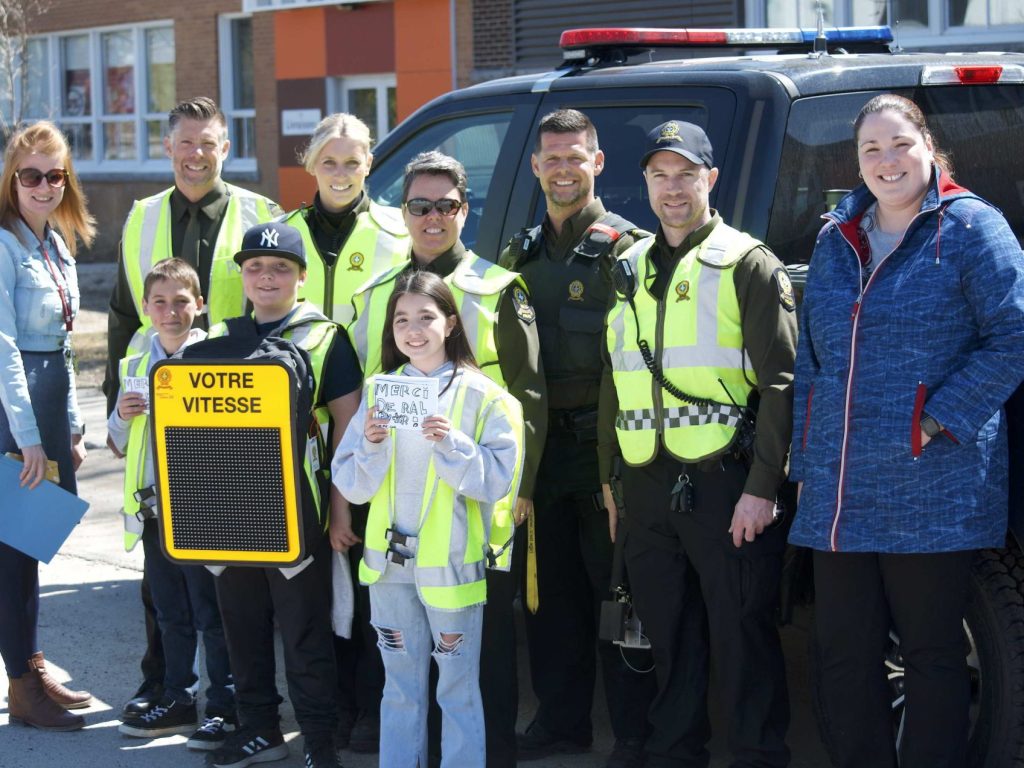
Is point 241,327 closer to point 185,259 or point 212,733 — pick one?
point 185,259

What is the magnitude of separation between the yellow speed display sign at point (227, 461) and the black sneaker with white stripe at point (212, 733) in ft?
2.46

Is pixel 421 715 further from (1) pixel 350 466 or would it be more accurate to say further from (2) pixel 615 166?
(2) pixel 615 166

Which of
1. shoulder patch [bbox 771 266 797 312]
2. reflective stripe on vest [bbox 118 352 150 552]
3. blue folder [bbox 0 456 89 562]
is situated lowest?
blue folder [bbox 0 456 89 562]

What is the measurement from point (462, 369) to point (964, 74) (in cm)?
193

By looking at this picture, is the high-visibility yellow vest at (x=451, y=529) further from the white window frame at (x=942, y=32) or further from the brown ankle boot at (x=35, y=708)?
the white window frame at (x=942, y=32)

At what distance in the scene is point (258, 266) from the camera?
420cm

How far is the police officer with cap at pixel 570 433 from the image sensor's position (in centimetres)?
423

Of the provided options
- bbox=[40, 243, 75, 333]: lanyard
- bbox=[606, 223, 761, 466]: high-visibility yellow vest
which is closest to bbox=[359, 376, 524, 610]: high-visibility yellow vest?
bbox=[606, 223, 761, 466]: high-visibility yellow vest

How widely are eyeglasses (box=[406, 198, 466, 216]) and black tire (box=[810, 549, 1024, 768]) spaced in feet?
5.89

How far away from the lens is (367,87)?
66.4ft

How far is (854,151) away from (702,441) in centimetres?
120

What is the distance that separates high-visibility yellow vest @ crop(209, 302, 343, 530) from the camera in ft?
13.6

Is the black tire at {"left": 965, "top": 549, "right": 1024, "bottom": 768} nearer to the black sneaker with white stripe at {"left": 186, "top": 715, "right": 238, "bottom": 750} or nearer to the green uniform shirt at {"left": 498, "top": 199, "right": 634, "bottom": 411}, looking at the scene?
the green uniform shirt at {"left": 498, "top": 199, "right": 634, "bottom": 411}

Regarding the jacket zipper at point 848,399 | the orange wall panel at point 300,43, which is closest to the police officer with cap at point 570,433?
the jacket zipper at point 848,399
